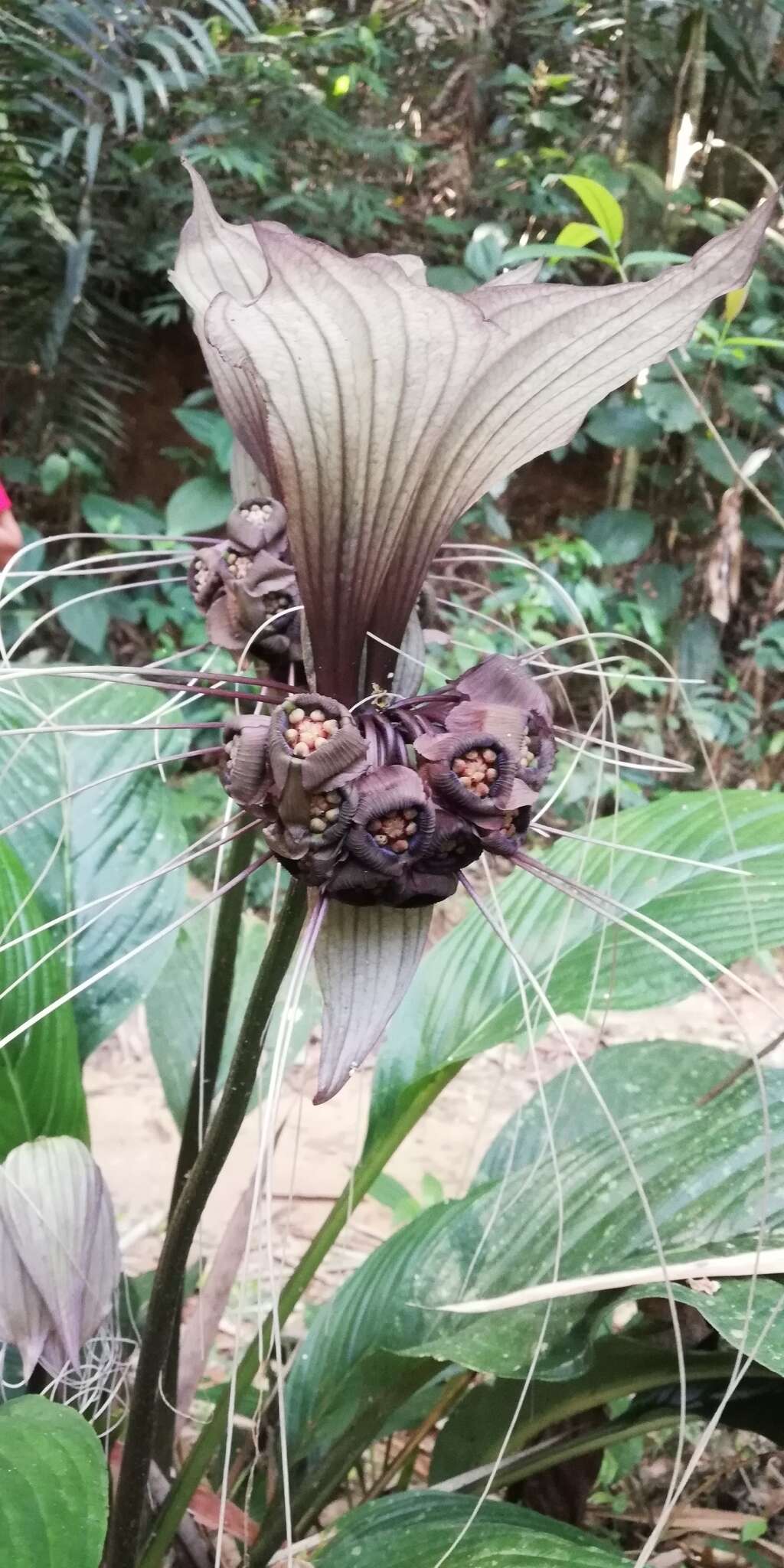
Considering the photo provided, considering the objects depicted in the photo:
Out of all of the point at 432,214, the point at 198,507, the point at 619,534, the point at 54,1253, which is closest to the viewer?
the point at 54,1253

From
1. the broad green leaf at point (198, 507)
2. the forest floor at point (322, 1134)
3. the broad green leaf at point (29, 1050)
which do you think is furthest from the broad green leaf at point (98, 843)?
the broad green leaf at point (198, 507)

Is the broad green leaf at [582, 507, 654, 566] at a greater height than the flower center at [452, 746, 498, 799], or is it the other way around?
the broad green leaf at [582, 507, 654, 566]

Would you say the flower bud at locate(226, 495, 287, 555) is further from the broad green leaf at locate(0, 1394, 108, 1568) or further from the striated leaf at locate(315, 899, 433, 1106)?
the broad green leaf at locate(0, 1394, 108, 1568)

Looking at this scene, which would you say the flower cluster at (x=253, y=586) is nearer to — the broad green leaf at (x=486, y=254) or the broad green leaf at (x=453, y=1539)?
the broad green leaf at (x=453, y=1539)

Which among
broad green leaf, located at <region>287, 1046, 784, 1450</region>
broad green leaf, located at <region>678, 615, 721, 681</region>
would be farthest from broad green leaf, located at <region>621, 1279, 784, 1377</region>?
broad green leaf, located at <region>678, 615, 721, 681</region>

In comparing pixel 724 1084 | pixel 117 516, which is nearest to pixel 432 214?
pixel 117 516

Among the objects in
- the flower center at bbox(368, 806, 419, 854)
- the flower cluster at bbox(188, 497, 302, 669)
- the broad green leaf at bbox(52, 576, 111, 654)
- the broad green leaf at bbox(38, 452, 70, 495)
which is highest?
the broad green leaf at bbox(38, 452, 70, 495)

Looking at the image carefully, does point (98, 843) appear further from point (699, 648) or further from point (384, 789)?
point (699, 648)

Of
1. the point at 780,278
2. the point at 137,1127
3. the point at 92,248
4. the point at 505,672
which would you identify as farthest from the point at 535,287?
the point at 780,278
